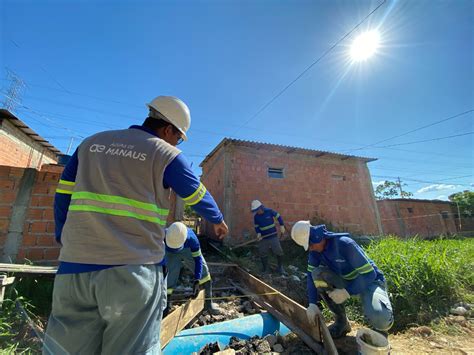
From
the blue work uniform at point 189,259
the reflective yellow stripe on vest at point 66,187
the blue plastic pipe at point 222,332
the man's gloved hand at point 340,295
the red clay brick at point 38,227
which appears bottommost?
the blue plastic pipe at point 222,332

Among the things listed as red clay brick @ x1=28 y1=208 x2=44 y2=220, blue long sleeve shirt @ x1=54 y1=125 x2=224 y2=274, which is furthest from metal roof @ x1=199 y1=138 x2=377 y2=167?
blue long sleeve shirt @ x1=54 y1=125 x2=224 y2=274

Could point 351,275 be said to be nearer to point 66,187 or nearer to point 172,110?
point 172,110

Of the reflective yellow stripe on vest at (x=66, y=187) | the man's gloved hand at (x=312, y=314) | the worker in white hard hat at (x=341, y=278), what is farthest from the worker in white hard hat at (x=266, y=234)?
the reflective yellow stripe on vest at (x=66, y=187)

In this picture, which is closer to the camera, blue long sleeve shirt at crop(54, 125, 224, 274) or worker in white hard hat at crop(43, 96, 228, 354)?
worker in white hard hat at crop(43, 96, 228, 354)

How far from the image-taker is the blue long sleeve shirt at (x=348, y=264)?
2404mm

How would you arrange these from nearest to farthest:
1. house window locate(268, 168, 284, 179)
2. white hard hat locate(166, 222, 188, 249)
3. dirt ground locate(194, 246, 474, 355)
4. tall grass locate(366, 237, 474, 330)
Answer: dirt ground locate(194, 246, 474, 355) → tall grass locate(366, 237, 474, 330) → white hard hat locate(166, 222, 188, 249) → house window locate(268, 168, 284, 179)

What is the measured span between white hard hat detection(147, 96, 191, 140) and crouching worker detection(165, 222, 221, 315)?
2175mm

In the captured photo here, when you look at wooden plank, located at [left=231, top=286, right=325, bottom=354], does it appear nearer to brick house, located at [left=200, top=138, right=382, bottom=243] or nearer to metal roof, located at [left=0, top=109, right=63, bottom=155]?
brick house, located at [left=200, top=138, right=382, bottom=243]

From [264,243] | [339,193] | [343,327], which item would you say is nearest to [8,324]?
[343,327]

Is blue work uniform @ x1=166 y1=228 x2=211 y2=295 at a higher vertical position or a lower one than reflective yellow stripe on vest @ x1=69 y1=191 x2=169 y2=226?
lower

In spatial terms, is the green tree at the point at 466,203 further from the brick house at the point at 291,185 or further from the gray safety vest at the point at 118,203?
the gray safety vest at the point at 118,203

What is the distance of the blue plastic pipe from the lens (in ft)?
7.43

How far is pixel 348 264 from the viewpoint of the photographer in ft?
8.34

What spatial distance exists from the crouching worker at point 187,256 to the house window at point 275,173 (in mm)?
5574
